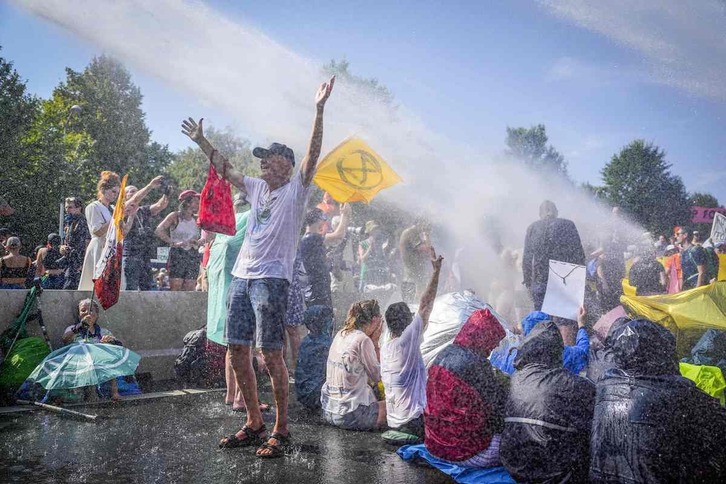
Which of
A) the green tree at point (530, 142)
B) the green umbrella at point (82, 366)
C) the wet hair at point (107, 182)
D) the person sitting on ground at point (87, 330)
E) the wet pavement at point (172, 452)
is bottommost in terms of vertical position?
the wet pavement at point (172, 452)

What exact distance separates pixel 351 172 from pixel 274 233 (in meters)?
3.54

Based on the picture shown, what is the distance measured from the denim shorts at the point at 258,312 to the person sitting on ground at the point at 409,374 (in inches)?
39.1

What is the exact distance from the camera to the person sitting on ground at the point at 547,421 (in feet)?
10.2

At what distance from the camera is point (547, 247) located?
6316mm

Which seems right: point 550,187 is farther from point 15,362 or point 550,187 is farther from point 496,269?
point 15,362

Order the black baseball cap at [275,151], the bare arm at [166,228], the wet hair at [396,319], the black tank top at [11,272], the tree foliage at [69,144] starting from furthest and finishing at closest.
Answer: the tree foliage at [69,144], the black tank top at [11,272], the bare arm at [166,228], the wet hair at [396,319], the black baseball cap at [275,151]

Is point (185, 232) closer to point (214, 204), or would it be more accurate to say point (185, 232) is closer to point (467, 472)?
point (214, 204)

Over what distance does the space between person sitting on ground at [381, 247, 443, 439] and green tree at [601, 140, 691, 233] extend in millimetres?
48003

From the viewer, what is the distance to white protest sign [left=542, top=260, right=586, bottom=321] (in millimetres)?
5066

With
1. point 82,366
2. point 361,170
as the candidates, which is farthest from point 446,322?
point 82,366

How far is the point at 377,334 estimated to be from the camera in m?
5.45

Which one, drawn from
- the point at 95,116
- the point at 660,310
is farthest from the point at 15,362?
the point at 95,116

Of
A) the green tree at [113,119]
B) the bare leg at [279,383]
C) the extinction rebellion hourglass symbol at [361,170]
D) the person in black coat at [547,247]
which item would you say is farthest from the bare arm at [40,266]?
the green tree at [113,119]

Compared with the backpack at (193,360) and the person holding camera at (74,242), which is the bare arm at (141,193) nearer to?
the backpack at (193,360)
